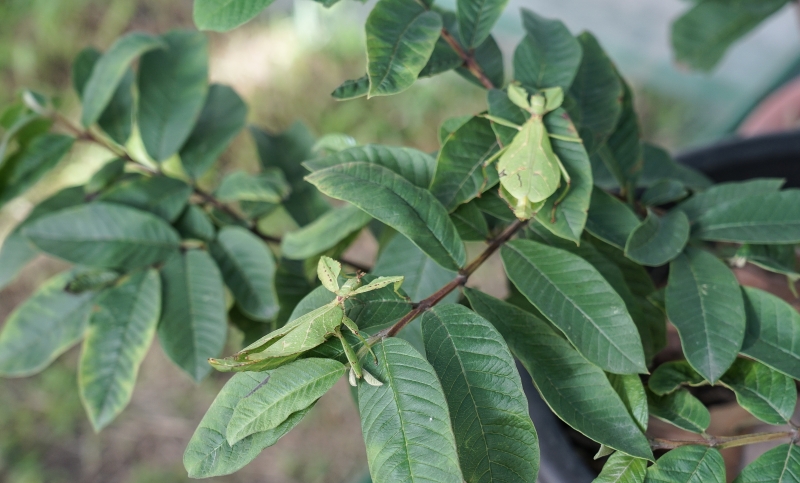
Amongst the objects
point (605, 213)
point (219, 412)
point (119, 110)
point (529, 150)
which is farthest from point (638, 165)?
point (119, 110)

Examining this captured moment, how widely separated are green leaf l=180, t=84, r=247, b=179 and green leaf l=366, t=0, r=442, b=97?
366 millimetres

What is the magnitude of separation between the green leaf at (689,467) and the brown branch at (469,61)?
0.41 m

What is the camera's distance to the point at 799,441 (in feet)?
1.73

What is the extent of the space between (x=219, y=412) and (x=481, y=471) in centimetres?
21

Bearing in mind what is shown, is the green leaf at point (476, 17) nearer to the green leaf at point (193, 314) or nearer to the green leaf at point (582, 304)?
the green leaf at point (582, 304)

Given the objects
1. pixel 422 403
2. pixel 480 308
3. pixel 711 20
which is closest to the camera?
pixel 422 403

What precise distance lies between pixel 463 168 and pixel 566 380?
0.23m

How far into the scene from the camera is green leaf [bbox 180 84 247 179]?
0.87 metres

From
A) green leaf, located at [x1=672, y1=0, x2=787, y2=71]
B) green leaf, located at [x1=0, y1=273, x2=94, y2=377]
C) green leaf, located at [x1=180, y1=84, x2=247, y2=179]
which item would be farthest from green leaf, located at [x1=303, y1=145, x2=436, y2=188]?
green leaf, located at [x1=672, y1=0, x2=787, y2=71]

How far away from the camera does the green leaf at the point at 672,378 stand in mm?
580

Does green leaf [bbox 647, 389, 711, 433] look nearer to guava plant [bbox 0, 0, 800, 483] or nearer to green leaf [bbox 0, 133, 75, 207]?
guava plant [bbox 0, 0, 800, 483]

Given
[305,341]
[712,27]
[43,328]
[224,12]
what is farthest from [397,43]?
[712,27]

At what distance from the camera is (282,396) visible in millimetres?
449

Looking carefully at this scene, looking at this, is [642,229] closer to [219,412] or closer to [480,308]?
[480,308]
